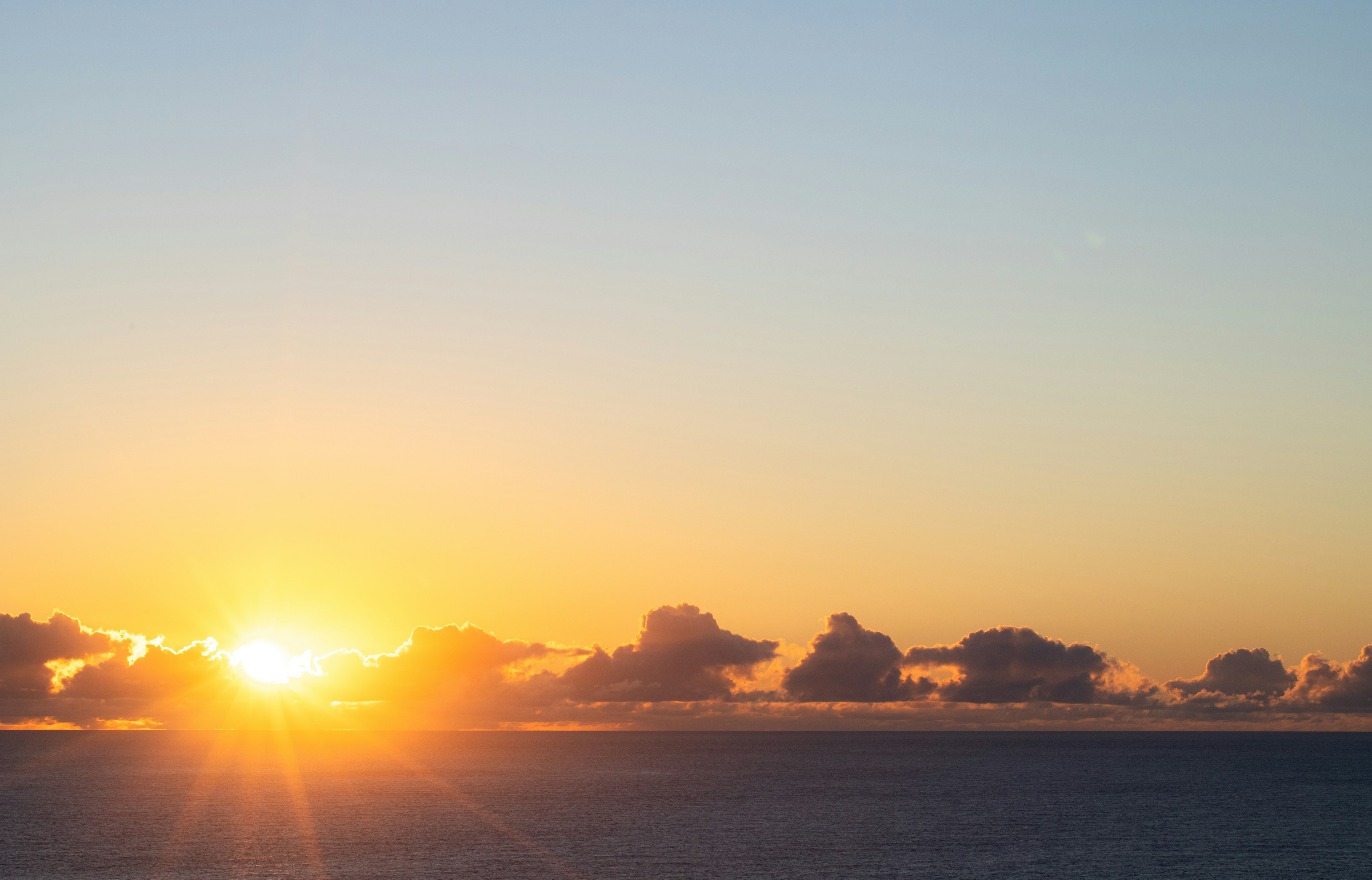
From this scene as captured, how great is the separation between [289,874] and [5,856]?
35501 millimetres

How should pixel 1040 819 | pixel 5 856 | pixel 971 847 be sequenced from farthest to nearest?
pixel 1040 819 < pixel 971 847 < pixel 5 856

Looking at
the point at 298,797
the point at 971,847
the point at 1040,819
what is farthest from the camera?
the point at 298,797

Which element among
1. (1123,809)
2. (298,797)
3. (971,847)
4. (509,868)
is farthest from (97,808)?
(1123,809)

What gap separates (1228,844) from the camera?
13975cm

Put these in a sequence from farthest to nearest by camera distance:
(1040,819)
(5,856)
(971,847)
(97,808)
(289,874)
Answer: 1. (97,808)
2. (1040,819)
3. (971,847)
4. (5,856)
5. (289,874)

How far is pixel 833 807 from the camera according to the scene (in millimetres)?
183750

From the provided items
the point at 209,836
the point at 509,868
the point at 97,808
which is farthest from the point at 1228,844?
the point at 97,808

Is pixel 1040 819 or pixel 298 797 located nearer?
pixel 1040 819

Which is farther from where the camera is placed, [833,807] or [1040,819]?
[833,807]

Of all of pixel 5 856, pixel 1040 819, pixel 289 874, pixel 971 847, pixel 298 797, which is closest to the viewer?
pixel 289 874

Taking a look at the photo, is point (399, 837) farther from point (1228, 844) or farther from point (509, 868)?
point (1228, 844)

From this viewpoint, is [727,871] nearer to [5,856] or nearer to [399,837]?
[399,837]

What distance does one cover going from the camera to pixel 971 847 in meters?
135

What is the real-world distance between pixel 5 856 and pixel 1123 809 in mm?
152948
